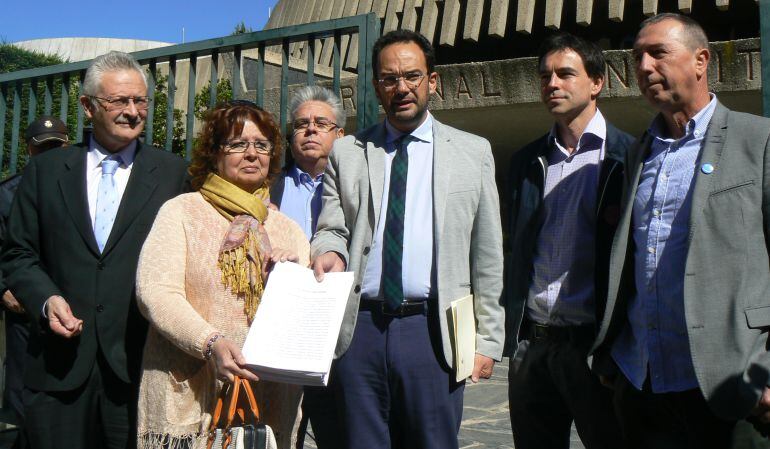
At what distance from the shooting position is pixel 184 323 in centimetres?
313

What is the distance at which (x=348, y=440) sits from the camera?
3.46m

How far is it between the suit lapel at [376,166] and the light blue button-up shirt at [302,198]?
68cm

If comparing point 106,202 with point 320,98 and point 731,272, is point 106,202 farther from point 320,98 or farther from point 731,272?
point 731,272

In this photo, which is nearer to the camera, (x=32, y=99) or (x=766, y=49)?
(x=766, y=49)

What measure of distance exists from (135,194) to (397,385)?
138 centimetres

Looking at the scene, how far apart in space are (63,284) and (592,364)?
7.05 ft

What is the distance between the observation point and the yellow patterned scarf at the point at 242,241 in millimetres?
3352

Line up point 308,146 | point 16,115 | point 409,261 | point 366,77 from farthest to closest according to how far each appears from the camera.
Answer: point 16,115 → point 308,146 → point 366,77 → point 409,261

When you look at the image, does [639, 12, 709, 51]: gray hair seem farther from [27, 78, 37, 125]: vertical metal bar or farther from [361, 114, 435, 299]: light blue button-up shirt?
[27, 78, 37, 125]: vertical metal bar

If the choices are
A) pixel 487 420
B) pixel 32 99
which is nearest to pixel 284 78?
pixel 32 99

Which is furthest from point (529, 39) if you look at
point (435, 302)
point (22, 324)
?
point (435, 302)

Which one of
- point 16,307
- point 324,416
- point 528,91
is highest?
point 528,91

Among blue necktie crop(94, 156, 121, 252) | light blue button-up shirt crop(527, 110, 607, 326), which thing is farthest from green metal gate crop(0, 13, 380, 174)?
light blue button-up shirt crop(527, 110, 607, 326)

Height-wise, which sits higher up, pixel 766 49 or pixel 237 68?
pixel 237 68
